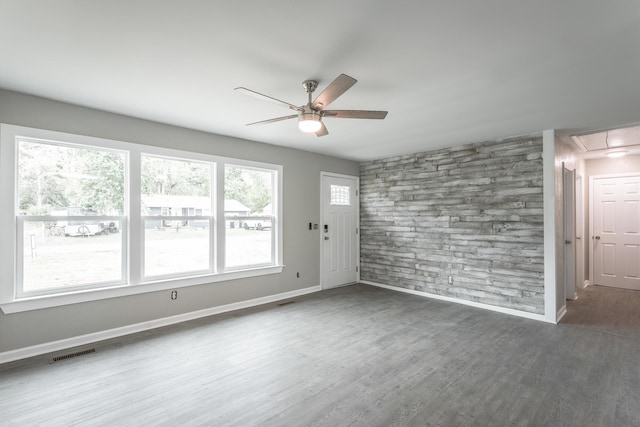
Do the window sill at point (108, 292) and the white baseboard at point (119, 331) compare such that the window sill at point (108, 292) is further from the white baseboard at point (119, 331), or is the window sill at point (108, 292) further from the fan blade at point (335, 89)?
the fan blade at point (335, 89)

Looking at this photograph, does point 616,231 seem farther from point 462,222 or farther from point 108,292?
point 108,292

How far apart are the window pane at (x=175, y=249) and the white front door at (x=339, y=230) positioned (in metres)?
2.20

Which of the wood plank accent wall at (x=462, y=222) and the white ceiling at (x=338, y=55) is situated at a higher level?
the white ceiling at (x=338, y=55)

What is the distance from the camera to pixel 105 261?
135 inches

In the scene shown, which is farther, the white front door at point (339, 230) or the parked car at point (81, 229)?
the white front door at point (339, 230)

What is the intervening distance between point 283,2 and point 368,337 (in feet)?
10.4

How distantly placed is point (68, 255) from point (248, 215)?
2.16 metres

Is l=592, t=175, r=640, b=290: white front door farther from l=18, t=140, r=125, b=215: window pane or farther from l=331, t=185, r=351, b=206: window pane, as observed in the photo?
l=18, t=140, r=125, b=215: window pane

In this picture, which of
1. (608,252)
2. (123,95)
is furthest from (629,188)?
(123,95)

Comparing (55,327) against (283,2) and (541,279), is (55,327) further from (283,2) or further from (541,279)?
(541,279)

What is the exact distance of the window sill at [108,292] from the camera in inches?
112

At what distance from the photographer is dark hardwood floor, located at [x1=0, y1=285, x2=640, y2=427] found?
208cm

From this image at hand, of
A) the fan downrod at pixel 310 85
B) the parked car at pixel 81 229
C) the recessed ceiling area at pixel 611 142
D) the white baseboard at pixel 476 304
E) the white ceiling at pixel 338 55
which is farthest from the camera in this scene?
the recessed ceiling area at pixel 611 142

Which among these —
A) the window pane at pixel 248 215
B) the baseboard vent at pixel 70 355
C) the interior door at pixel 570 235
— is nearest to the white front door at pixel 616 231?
the interior door at pixel 570 235
